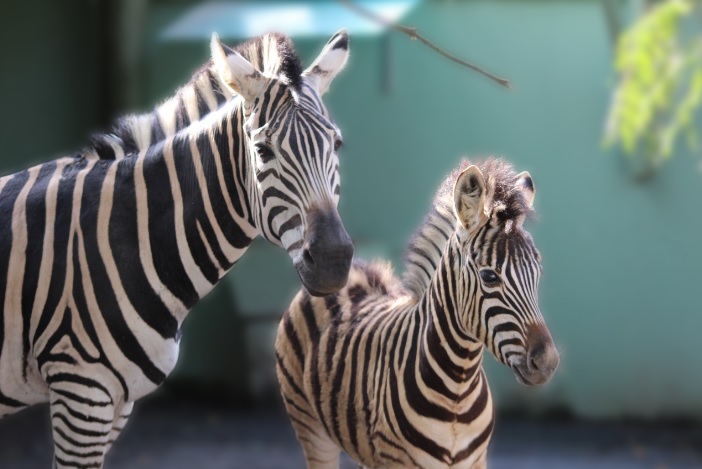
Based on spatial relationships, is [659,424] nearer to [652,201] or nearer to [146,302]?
[652,201]

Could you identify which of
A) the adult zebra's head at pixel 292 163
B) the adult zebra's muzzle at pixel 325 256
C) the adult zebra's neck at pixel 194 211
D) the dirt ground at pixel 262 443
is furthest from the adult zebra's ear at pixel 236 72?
the dirt ground at pixel 262 443

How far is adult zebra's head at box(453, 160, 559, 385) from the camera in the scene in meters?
3.83

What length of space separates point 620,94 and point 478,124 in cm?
174

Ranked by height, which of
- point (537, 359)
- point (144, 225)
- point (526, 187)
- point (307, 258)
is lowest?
point (537, 359)

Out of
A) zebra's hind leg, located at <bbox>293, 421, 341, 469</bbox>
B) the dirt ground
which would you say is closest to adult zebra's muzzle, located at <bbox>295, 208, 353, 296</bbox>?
zebra's hind leg, located at <bbox>293, 421, 341, 469</bbox>

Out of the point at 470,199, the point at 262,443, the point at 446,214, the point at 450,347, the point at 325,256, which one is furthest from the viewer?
the point at 262,443

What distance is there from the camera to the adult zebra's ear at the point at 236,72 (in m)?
3.85

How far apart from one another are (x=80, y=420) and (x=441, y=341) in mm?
1518

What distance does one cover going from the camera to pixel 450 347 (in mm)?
4219

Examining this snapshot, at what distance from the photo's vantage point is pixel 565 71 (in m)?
10.1

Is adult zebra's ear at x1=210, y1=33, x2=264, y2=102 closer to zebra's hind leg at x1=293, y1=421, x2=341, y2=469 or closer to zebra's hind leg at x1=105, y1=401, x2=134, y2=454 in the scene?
zebra's hind leg at x1=105, y1=401, x2=134, y2=454

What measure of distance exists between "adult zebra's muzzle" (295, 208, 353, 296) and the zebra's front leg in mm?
1001

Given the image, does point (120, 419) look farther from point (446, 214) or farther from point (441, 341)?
point (446, 214)

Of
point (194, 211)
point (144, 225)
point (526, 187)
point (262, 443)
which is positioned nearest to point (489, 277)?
point (526, 187)
